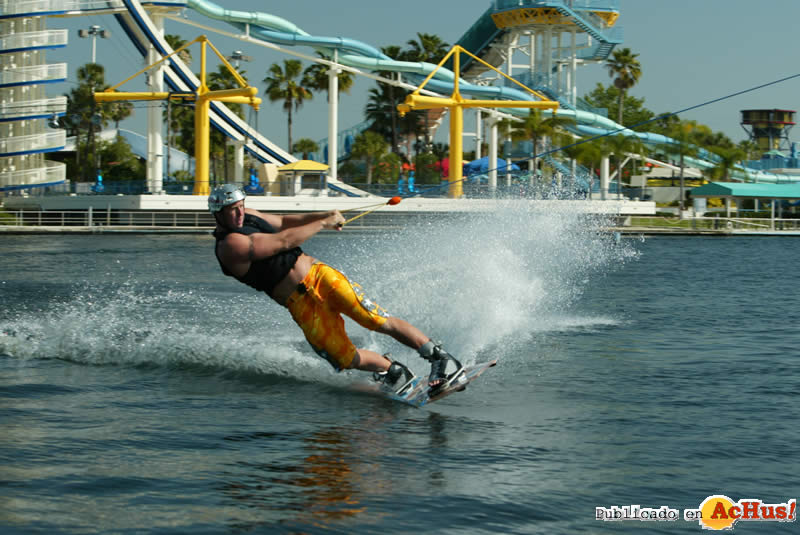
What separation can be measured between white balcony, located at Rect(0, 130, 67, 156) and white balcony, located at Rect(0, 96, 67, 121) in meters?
1.28

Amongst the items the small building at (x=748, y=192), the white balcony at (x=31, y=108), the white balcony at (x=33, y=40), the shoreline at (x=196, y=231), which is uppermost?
the white balcony at (x=33, y=40)

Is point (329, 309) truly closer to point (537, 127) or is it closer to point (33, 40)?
point (33, 40)

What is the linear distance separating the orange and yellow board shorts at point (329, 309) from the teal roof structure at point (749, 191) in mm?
54969

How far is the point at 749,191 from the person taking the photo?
60.1 meters

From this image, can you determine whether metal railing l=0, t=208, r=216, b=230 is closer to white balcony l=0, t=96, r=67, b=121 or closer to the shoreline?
the shoreline

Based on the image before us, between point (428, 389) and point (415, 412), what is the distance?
235 mm

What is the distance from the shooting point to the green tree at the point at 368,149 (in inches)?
3238

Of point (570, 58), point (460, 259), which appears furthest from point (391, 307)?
point (570, 58)

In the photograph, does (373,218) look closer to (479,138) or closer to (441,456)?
(479,138)

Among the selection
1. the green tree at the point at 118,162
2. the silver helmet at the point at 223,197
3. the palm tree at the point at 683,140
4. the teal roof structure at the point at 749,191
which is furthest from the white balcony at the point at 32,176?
the silver helmet at the point at 223,197

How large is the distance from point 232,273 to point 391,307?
17.9 feet

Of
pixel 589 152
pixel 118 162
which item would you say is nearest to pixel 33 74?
pixel 118 162

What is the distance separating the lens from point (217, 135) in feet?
305

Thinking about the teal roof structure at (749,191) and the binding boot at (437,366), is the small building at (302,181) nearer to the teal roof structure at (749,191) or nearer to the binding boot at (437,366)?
the teal roof structure at (749,191)
